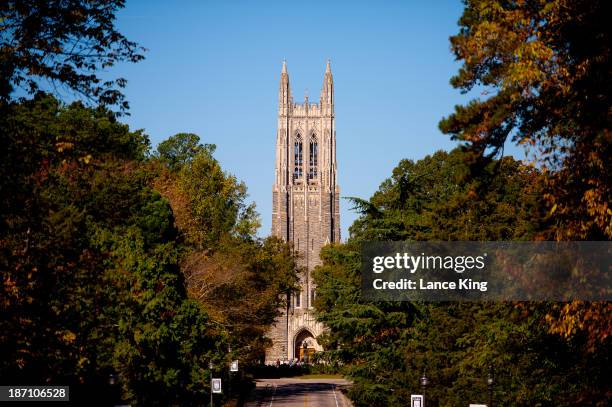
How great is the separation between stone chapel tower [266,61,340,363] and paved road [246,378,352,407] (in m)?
44.2

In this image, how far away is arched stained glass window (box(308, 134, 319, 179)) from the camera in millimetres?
136500

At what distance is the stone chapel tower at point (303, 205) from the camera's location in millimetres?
130750

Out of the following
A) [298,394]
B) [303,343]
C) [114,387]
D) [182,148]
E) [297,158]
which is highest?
[297,158]

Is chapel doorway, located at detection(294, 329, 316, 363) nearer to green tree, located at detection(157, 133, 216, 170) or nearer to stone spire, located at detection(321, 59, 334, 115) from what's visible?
stone spire, located at detection(321, 59, 334, 115)

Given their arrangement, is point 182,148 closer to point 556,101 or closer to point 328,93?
point 556,101

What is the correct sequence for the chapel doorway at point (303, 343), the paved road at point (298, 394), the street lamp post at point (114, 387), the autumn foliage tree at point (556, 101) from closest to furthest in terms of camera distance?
1. the autumn foliage tree at point (556, 101)
2. the street lamp post at point (114, 387)
3. the paved road at point (298, 394)
4. the chapel doorway at point (303, 343)

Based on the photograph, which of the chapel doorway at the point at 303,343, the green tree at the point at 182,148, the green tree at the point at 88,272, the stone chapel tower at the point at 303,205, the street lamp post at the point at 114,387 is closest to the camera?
the green tree at the point at 88,272

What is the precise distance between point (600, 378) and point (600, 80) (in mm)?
7411

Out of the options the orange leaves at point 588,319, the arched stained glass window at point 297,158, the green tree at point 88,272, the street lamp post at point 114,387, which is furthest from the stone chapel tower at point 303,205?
the orange leaves at point 588,319

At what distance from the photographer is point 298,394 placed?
6575 centimetres

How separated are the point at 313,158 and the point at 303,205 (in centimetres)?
755

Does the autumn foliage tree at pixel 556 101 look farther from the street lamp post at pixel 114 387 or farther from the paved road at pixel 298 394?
the paved road at pixel 298 394

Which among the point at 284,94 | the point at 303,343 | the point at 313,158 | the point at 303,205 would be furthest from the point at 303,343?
the point at 284,94

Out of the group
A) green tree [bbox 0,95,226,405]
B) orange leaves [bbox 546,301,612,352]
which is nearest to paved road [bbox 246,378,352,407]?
Result: green tree [bbox 0,95,226,405]
